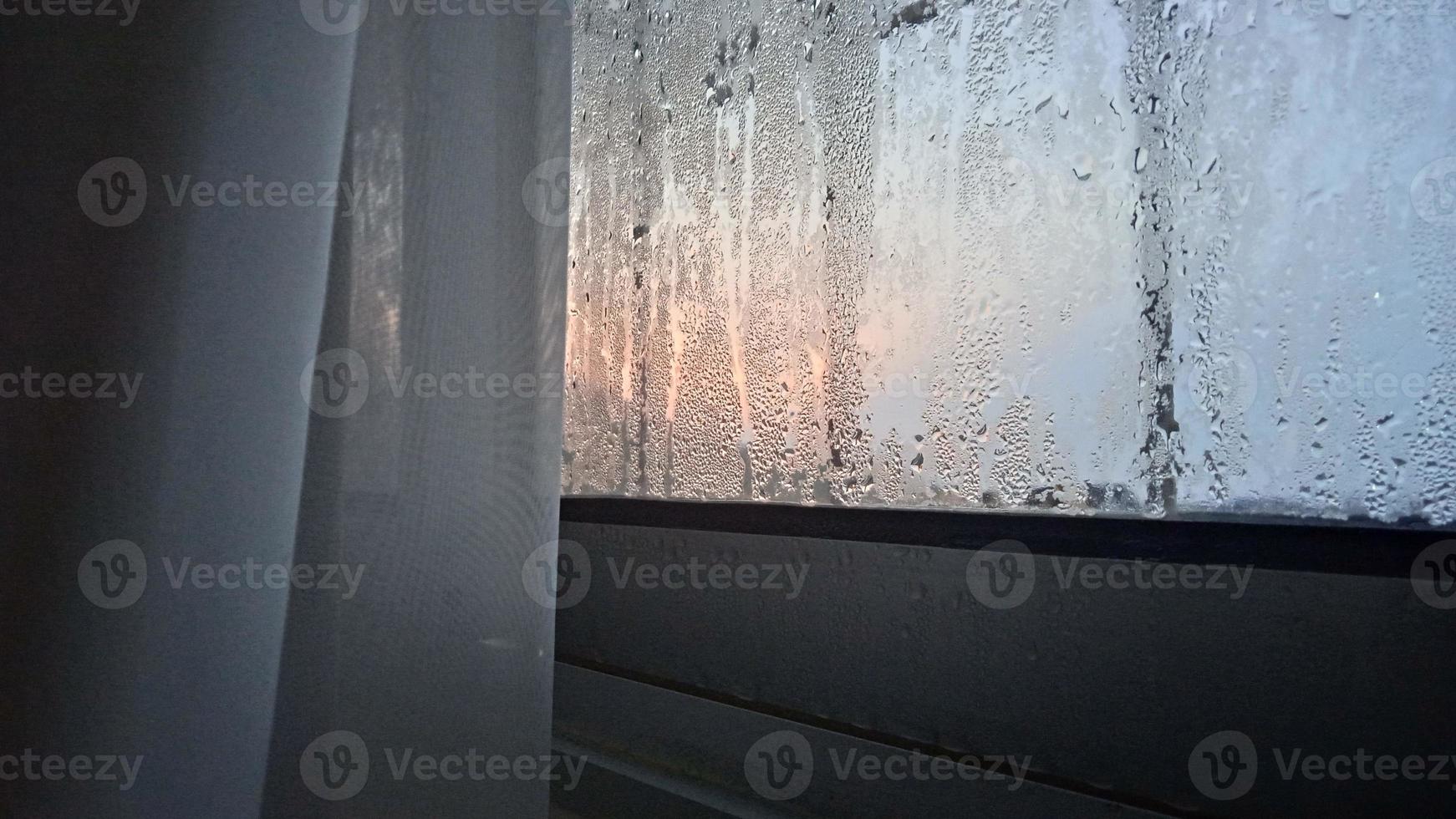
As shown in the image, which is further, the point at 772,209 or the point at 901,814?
the point at 772,209

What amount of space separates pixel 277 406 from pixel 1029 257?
0.47 m

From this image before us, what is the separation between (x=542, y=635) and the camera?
590mm

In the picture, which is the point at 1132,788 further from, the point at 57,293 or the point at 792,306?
the point at 57,293

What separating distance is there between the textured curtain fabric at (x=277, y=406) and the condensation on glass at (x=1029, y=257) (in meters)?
0.23

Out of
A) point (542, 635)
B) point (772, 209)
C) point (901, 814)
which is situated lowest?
point (901, 814)

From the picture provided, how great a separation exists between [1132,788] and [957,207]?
39 cm

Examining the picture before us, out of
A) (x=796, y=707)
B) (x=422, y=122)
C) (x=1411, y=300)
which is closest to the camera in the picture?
(x=1411, y=300)

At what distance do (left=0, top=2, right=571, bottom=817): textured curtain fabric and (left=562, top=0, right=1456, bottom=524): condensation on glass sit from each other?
234mm

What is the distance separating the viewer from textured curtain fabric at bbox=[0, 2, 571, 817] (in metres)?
0.52

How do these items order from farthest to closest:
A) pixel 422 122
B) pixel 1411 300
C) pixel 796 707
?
pixel 796 707
pixel 422 122
pixel 1411 300

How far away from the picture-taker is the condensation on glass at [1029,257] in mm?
513

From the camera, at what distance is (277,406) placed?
0.55m

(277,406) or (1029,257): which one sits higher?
(1029,257)

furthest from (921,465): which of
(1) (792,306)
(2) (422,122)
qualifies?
(2) (422,122)
